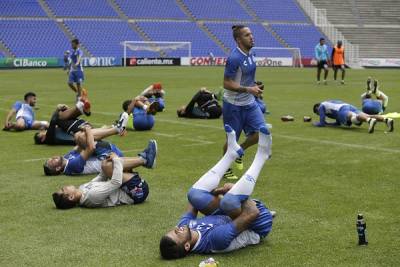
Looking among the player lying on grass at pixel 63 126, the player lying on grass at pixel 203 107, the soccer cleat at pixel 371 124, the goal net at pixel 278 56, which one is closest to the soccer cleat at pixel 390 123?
the soccer cleat at pixel 371 124

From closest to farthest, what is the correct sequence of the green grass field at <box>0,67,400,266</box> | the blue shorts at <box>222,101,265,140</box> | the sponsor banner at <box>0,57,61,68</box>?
the green grass field at <box>0,67,400,266</box> < the blue shorts at <box>222,101,265,140</box> < the sponsor banner at <box>0,57,61,68</box>

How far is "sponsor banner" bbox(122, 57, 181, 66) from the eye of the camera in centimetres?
5216

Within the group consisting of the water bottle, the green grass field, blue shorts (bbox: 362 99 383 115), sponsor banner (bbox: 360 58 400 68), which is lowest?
the green grass field

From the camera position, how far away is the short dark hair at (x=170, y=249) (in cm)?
597

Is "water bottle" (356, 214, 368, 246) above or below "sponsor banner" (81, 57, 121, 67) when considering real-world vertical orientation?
below

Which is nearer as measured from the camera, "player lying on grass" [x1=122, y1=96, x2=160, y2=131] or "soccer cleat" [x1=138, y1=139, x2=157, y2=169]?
"soccer cleat" [x1=138, y1=139, x2=157, y2=169]

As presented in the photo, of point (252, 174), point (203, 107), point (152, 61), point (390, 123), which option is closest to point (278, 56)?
point (152, 61)

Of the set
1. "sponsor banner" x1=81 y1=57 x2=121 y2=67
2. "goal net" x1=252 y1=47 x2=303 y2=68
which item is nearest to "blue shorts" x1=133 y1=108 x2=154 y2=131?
"sponsor banner" x1=81 y1=57 x2=121 y2=67

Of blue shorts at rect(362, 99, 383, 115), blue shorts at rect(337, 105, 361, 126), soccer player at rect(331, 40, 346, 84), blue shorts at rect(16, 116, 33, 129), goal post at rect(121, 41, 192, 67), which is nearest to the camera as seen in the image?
blue shorts at rect(337, 105, 361, 126)

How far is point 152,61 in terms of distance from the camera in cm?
5288

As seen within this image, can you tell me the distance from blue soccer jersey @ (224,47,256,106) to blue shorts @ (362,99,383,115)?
278 inches

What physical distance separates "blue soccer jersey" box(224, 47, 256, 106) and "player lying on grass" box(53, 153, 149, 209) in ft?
7.85

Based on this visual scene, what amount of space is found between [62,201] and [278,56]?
168 ft

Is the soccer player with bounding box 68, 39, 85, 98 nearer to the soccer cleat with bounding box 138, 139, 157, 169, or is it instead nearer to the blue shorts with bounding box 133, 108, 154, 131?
the blue shorts with bounding box 133, 108, 154, 131
